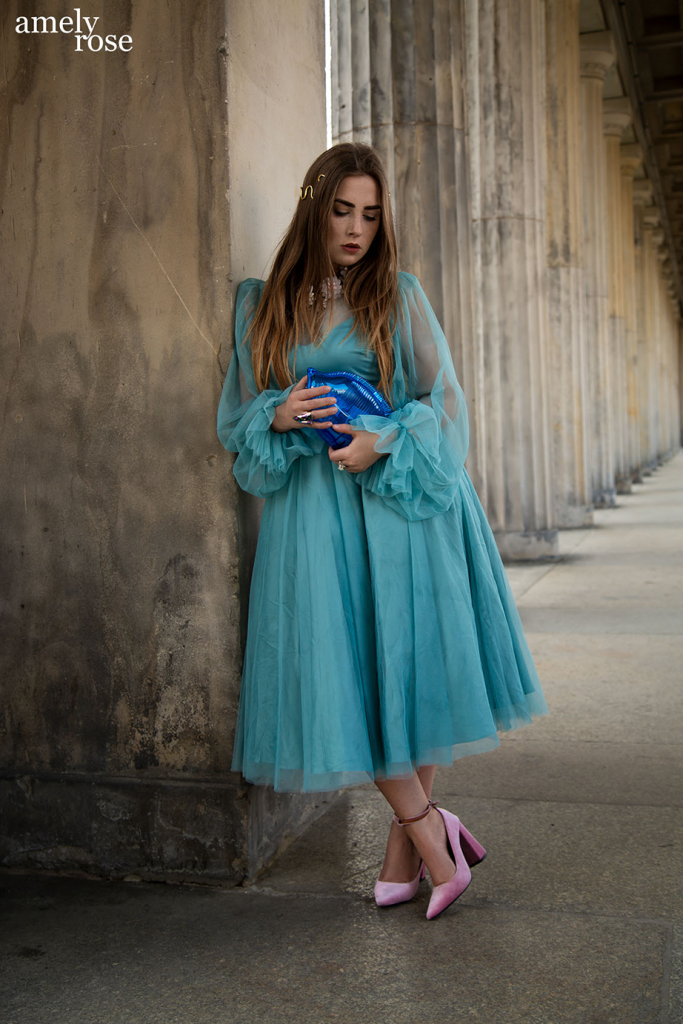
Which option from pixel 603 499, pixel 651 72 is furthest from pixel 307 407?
pixel 651 72

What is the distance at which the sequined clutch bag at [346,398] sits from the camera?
99.6 inches

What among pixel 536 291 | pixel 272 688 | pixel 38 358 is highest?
pixel 536 291

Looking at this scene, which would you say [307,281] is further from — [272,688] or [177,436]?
[272,688]

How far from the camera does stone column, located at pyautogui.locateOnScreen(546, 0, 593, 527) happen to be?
13406 mm

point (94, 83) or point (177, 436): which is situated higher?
point (94, 83)

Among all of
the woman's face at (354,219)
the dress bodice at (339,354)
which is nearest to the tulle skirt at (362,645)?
the dress bodice at (339,354)

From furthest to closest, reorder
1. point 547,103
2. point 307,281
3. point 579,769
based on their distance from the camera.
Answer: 1. point 547,103
2. point 579,769
3. point 307,281

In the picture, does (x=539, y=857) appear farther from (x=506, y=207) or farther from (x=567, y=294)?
(x=567, y=294)

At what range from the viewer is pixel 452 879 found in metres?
2.64

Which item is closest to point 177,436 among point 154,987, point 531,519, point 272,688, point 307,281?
point 307,281

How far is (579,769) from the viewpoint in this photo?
12.5 ft

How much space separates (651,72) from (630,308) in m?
5.61

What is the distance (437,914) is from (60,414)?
70.1 inches
